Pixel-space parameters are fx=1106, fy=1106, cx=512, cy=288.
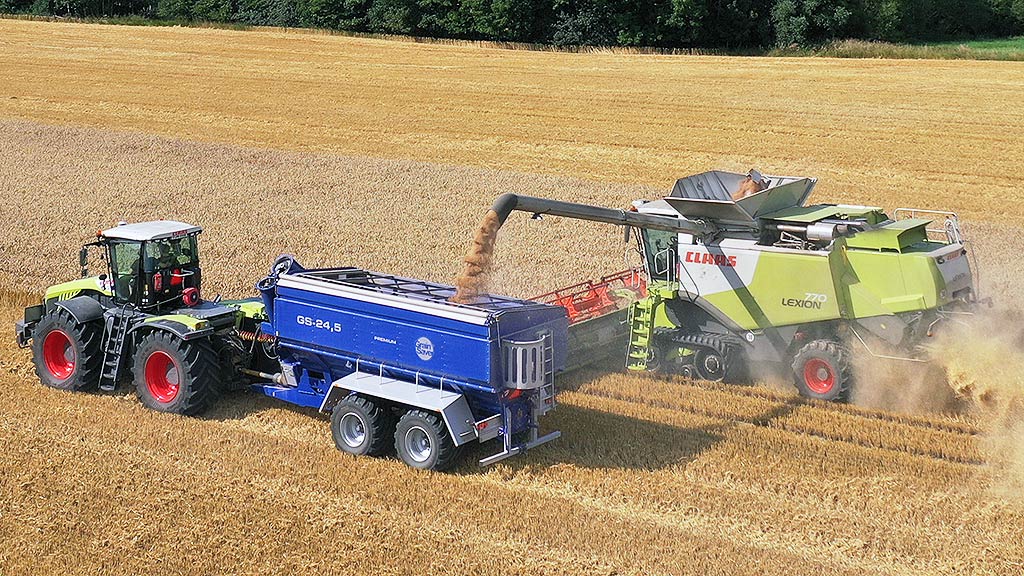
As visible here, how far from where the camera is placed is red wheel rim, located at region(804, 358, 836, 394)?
42.5 feet

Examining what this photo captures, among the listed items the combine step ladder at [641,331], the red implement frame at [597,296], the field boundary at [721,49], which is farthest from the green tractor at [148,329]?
the field boundary at [721,49]

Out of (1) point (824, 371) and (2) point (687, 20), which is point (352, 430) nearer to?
(1) point (824, 371)

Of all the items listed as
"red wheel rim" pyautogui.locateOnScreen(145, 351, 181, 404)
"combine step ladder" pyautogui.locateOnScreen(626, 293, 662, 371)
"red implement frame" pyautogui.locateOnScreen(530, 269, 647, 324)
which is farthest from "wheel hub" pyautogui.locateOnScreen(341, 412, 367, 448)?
"combine step ladder" pyautogui.locateOnScreen(626, 293, 662, 371)

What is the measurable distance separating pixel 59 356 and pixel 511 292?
7.08m

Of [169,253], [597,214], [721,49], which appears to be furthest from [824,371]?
[721,49]

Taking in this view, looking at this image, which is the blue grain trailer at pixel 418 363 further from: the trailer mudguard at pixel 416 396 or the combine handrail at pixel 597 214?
the combine handrail at pixel 597 214

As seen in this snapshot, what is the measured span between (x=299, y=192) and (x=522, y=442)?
611 inches

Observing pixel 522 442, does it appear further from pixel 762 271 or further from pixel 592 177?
pixel 592 177

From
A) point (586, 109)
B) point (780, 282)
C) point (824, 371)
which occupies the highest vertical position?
point (586, 109)

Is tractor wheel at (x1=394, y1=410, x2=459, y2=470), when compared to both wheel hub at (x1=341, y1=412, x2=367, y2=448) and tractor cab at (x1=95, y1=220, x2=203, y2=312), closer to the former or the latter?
wheel hub at (x1=341, y1=412, x2=367, y2=448)

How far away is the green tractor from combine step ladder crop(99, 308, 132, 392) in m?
0.01

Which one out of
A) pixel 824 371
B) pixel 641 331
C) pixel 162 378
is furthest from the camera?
pixel 641 331

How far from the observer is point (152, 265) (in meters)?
13.0

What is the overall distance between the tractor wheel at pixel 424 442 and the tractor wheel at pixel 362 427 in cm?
15
